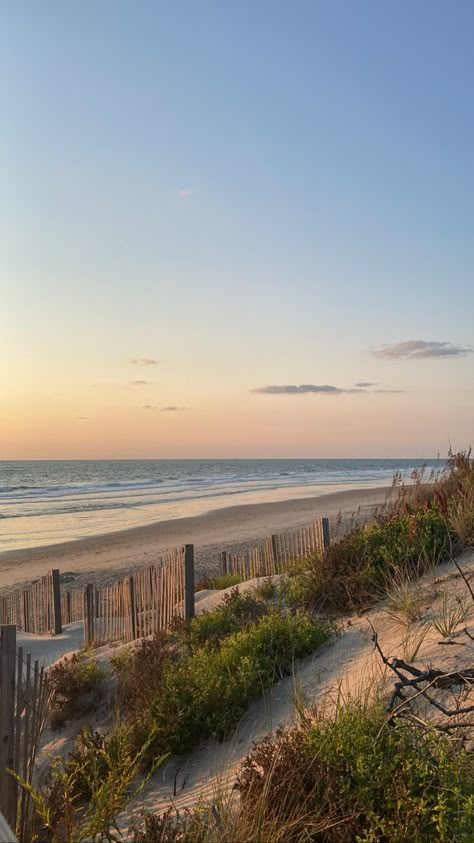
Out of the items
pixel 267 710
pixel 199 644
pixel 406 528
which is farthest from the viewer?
pixel 406 528

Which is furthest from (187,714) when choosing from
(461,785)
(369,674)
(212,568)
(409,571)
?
(212,568)

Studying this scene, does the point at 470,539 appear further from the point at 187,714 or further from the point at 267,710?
the point at 187,714

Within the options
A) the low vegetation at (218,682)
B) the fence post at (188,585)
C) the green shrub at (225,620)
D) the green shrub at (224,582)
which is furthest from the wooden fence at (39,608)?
the low vegetation at (218,682)

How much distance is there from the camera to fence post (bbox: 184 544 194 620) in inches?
326

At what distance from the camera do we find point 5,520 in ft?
108

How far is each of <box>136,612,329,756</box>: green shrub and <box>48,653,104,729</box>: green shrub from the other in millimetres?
1295

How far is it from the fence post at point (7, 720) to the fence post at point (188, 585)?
3.85 meters

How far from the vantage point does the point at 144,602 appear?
9.42 meters

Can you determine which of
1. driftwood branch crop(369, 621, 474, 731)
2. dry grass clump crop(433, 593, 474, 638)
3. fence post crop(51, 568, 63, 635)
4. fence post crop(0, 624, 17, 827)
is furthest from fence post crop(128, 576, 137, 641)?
driftwood branch crop(369, 621, 474, 731)

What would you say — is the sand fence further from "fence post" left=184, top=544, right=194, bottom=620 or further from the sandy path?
the sandy path

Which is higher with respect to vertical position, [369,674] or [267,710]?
[369,674]

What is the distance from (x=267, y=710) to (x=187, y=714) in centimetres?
64

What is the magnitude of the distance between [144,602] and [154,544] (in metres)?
14.2

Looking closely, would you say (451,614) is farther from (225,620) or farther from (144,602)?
(144,602)
